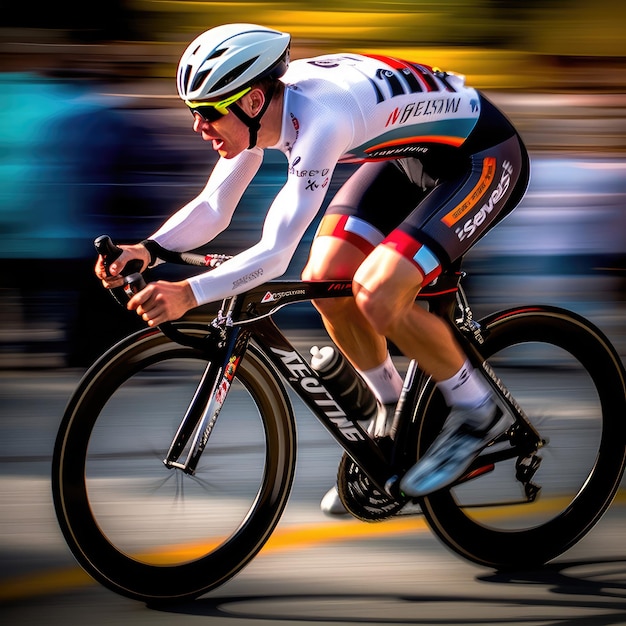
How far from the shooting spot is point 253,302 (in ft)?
11.9

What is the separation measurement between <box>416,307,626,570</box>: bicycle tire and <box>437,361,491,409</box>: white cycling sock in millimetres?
142

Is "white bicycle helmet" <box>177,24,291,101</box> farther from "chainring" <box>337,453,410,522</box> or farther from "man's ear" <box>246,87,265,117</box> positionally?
"chainring" <box>337,453,410,522</box>

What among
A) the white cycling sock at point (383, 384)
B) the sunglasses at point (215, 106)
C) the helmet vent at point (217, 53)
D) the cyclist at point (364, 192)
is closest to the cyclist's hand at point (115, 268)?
the cyclist at point (364, 192)

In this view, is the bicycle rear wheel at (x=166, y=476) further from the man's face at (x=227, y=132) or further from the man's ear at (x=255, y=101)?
the man's ear at (x=255, y=101)

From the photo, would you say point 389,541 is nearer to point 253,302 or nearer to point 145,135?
point 253,302

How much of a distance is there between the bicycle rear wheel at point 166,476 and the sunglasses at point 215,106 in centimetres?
62

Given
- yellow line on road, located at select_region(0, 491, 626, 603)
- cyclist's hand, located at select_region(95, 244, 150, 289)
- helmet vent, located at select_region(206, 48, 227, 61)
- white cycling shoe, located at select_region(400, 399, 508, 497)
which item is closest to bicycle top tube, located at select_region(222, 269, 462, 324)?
cyclist's hand, located at select_region(95, 244, 150, 289)

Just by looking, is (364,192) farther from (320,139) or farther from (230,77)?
(230,77)

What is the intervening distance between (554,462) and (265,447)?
3.52 ft

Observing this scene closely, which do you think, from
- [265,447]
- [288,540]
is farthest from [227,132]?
[288,540]

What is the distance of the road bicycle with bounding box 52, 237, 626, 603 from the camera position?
11.9ft

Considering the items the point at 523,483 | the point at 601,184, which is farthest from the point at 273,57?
the point at 601,184

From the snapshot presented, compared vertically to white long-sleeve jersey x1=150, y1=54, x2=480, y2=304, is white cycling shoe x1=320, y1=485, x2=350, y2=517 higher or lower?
lower

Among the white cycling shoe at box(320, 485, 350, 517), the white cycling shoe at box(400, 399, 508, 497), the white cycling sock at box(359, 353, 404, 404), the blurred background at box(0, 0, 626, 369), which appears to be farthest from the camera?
the blurred background at box(0, 0, 626, 369)
